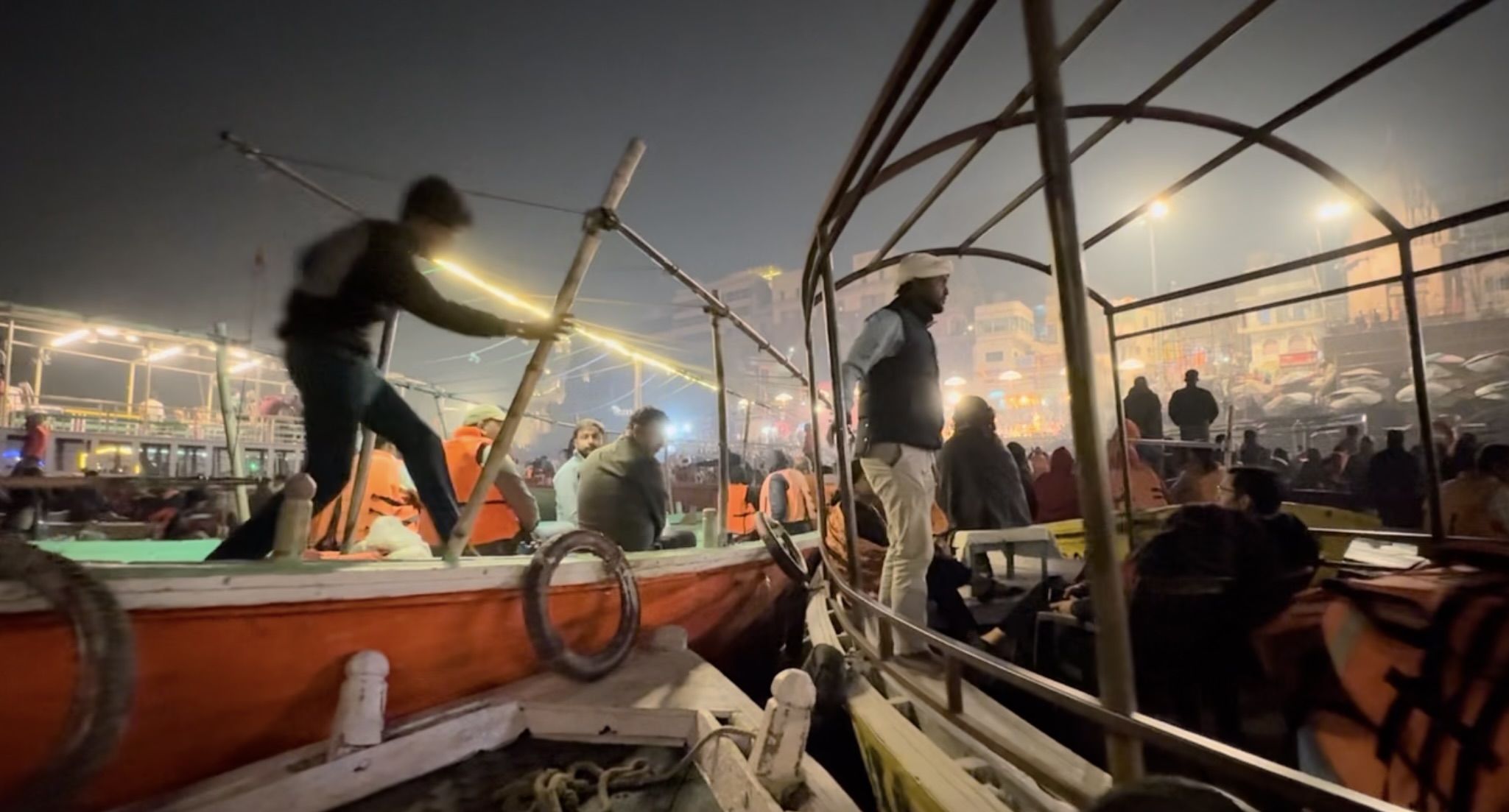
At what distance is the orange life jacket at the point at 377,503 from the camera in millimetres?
4961

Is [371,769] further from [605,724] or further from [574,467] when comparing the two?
[574,467]

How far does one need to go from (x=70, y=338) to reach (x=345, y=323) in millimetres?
10346

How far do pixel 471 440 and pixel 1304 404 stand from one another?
36268 millimetres

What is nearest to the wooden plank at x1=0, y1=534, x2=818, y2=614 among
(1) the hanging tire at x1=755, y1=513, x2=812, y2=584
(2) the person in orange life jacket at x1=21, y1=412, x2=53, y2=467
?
(1) the hanging tire at x1=755, y1=513, x2=812, y2=584

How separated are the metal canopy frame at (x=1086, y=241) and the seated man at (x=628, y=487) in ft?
7.07

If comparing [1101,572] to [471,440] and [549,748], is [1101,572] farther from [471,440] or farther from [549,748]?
[471,440]

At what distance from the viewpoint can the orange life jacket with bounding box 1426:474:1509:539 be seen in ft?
15.0

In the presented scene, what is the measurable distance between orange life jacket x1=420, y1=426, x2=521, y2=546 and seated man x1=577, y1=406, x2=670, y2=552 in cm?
72

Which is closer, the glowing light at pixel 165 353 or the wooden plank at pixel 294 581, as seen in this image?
the wooden plank at pixel 294 581

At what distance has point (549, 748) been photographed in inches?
121

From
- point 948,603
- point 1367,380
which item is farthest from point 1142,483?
point 1367,380

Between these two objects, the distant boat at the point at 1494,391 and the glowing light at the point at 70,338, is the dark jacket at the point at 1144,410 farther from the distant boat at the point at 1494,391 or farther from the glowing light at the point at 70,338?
the distant boat at the point at 1494,391

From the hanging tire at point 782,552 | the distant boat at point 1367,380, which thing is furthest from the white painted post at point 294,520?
the distant boat at point 1367,380

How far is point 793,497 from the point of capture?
10.1 m
